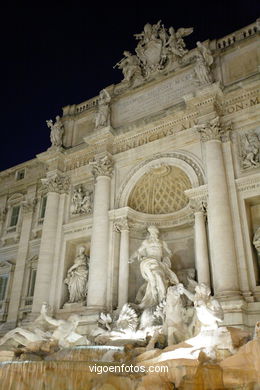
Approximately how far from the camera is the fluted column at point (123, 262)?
625 inches

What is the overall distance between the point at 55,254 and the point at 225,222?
9031 mm

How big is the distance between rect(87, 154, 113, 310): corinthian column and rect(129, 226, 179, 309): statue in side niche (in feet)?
5.14

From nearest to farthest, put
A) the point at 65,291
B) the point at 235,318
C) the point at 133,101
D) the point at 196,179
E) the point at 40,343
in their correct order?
the point at 235,318
the point at 40,343
the point at 196,179
the point at 65,291
the point at 133,101

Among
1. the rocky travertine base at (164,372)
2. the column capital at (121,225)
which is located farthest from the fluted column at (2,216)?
the rocky travertine base at (164,372)

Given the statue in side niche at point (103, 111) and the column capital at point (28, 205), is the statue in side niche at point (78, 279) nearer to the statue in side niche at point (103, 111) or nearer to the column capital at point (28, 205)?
the column capital at point (28, 205)

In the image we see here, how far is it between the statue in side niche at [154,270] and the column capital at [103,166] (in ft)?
13.1

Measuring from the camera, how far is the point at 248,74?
55.6ft

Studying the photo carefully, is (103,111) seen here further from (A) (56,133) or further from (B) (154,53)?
(B) (154,53)

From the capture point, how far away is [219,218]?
14070 millimetres

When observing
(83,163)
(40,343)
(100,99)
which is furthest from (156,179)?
(40,343)

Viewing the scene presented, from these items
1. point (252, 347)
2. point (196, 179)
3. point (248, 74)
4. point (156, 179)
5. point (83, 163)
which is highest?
point (248, 74)

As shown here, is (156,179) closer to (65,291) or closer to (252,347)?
(65,291)
